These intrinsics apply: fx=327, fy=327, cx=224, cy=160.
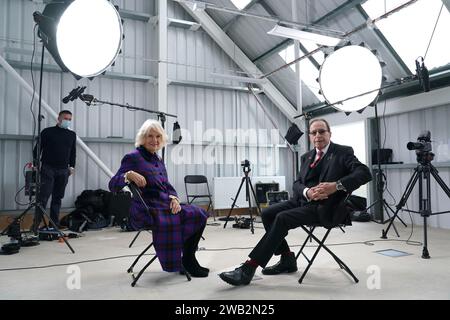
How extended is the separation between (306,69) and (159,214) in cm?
512

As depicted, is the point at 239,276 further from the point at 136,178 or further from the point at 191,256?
the point at 136,178

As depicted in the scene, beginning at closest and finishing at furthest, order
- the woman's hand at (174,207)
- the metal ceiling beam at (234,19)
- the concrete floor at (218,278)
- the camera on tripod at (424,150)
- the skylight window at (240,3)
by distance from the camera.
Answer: the concrete floor at (218,278) < the woman's hand at (174,207) < the camera on tripod at (424,150) < the metal ceiling beam at (234,19) < the skylight window at (240,3)

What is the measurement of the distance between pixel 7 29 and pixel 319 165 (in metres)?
5.20

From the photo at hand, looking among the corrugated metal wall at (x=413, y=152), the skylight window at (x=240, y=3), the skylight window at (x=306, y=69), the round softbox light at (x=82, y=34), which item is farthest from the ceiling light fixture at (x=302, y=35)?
the round softbox light at (x=82, y=34)

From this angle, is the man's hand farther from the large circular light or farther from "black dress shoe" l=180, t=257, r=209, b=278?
the large circular light

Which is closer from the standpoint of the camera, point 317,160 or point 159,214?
point 159,214

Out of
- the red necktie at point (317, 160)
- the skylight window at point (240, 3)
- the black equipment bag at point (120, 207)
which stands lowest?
the black equipment bag at point (120, 207)

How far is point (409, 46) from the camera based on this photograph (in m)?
4.68

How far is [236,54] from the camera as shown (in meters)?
6.71

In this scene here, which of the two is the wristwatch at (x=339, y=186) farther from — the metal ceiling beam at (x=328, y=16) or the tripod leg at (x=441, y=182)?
the metal ceiling beam at (x=328, y=16)

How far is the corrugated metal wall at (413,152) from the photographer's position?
4.45 metres

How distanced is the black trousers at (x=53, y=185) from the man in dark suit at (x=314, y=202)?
2898mm

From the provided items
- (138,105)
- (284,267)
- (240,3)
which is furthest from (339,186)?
(240,3)
